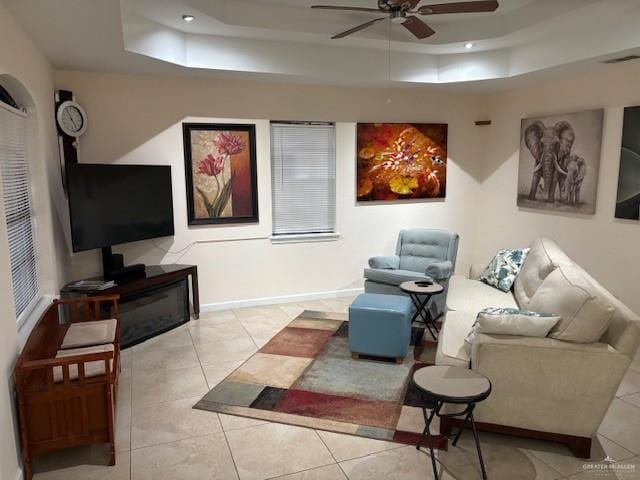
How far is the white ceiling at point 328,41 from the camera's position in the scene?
147 inches

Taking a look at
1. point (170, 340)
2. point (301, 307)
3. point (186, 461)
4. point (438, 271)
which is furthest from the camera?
point (301, 307)

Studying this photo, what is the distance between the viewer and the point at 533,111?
5625mm

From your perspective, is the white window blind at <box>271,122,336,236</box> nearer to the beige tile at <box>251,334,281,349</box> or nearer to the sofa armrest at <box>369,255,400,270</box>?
the sofa armrest at <box>369,255,400,270</box>

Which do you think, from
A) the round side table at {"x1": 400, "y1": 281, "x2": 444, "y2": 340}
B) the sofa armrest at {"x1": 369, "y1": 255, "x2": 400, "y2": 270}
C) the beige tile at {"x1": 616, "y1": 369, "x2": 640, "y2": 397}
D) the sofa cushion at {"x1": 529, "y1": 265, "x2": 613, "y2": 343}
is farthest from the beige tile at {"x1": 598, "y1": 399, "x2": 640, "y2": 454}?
the sofa armrest at {"x1": 369, "y1": 255, "x2": 400, "y2": 270}

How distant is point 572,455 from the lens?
2707mm

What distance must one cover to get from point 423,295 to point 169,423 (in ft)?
7.98

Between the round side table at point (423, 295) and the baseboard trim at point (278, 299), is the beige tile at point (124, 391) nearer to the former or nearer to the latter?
the baseboard trim at point (278, 299)

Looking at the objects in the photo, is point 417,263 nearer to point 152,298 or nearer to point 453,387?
point 152,298

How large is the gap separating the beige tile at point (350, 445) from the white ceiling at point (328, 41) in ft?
9.53

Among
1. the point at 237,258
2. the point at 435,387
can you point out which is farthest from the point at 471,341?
the point at 237,258

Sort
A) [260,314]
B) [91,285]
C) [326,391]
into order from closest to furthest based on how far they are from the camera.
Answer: [326,391] < [91,285] < [260,314]

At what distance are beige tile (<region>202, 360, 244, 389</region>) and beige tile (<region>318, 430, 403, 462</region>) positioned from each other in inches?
43.1

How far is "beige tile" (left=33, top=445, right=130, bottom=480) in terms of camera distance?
8.45ft

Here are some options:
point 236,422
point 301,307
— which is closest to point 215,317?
point 301,307
